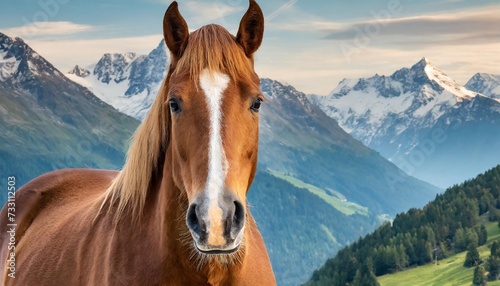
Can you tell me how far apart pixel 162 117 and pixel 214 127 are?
0.93 m

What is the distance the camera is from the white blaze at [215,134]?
532 centimetres

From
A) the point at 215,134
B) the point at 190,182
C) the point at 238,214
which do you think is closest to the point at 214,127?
the point at 215,134

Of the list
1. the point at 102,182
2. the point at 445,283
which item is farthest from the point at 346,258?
the point at 102,182

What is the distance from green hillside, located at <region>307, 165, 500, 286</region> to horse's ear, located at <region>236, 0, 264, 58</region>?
466 feet

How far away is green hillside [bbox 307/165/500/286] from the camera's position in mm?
152625

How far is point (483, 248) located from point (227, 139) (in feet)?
537

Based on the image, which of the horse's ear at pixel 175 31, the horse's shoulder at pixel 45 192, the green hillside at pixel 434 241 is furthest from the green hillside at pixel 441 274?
the horse's ear at pixel 175 31

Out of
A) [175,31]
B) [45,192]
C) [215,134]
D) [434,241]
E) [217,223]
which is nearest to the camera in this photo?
[217,223]

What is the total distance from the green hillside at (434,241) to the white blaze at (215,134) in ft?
468

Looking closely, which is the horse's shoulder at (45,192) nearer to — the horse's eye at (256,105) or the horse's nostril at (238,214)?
the horse's eye at (256,105)

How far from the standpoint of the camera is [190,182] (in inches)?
227

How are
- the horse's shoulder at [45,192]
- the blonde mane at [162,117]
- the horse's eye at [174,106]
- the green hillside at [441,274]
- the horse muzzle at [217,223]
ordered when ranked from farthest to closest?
1. the green hillside at [441,274]
2. the horse's shoulder at [45,192]
3. the blonde mane at [162,117]
4. the horse's eye at [174,106]
5. the horse muzzle at [217,223]

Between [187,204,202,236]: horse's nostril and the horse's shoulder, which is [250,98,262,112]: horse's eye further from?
the horse's shoulder

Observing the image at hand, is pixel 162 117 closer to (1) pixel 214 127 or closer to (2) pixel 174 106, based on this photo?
(2) pixel 174 106
